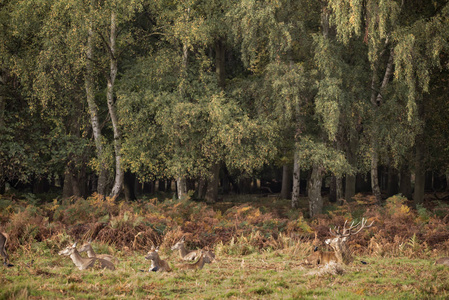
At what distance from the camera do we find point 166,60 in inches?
836

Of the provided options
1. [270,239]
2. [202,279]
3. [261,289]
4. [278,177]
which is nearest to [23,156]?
[270,239]

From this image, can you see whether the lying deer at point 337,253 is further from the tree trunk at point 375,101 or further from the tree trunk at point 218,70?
the tree trunk at point 218,70

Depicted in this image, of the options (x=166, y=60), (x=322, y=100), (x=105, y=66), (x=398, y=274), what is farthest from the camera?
(x=105, y=66)

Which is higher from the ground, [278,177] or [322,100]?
[322,100]

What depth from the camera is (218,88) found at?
21.8 meters

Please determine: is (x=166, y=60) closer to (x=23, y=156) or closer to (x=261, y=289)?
(x=23, y=156)

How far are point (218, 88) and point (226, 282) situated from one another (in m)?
13.5

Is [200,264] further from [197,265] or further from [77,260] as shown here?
[77,260]

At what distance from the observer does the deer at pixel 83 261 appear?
9742mm

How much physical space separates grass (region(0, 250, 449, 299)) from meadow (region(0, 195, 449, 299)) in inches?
0.8

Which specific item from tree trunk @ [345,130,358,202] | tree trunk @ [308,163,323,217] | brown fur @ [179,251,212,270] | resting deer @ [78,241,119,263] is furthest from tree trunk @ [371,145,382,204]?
resting deer @ [78,241,119,263]

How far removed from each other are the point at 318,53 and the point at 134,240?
1103cm

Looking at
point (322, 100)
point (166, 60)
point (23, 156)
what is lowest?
point (23, 156)

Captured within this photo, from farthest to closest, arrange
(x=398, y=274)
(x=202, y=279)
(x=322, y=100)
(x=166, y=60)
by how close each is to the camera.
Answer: (x=166, y=60) → (x=322, y=100) → (x=398, y=274) → (x=202, y=279)
